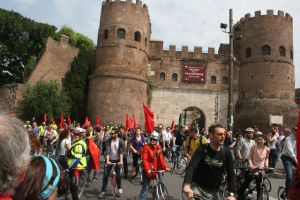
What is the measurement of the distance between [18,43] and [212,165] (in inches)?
1554

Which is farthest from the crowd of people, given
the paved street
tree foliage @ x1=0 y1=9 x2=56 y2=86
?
tree foliage @ x1=0 y1=9 x2=56 y2=86

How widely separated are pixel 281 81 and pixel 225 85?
551 centimetres

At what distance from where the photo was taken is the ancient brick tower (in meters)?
33.2

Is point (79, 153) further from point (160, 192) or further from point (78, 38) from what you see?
point (78, 38)

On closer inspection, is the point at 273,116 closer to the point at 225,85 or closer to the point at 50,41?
the point at 225,85

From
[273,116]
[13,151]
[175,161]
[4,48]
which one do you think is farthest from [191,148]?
[4,48]

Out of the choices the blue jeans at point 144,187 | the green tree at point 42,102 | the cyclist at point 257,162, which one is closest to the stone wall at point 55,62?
the green tree at point 42,102

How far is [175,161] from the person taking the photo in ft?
45.1

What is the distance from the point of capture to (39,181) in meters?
1.87

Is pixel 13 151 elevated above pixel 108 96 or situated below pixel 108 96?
below

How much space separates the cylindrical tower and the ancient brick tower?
33.2 ft

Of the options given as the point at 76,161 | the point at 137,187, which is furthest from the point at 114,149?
the point at 76,161

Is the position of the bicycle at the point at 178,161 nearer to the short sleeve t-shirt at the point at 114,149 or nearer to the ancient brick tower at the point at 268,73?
the short sleeve t-shirt at the point at 114,149

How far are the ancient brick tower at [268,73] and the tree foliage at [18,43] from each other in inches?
912
